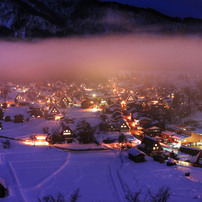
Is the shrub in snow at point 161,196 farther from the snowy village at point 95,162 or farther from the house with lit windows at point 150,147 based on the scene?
the house with lit windows at point 150,147

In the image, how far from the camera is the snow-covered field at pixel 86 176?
673 cm

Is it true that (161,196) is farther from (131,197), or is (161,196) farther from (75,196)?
(75,196)

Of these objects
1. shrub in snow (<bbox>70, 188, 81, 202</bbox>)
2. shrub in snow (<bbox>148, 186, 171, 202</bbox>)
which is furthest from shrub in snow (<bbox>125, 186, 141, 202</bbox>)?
shrub in snow (<bbox>70, 188, 81, 202</bbox>)

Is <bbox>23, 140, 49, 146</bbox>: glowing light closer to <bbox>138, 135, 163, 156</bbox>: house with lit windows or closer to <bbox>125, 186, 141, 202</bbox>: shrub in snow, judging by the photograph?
<bbox>138, 135, 163, 156</bbox>: house with lit windows

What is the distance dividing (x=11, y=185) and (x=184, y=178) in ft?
23.6

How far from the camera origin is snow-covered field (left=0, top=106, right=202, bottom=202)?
6734 millimetres

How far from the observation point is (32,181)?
7520mm

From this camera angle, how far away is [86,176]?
26.6 ft

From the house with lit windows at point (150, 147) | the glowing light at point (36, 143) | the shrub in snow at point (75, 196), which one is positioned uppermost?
the shrub in snow at point (75, 196)

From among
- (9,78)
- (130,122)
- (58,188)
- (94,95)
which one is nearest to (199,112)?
(130,122)

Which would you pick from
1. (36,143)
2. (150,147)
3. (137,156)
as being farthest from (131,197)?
(36,143)

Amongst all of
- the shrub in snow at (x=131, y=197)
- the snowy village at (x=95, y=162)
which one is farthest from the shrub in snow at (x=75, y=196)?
the shrub in snow at (x=131, y=197)

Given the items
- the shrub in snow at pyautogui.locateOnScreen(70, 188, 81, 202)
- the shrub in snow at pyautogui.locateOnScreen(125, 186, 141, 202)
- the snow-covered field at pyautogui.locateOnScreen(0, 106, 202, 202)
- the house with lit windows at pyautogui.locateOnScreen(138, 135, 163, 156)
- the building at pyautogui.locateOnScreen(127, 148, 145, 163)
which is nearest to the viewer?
the shrub in snow at pyautogui.locateOnScreen(70, 188, 81, 202)

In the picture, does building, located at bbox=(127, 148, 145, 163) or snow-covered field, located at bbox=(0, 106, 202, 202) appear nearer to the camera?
snow-covered field, located at bbox=(0, 106, 202, 202)
